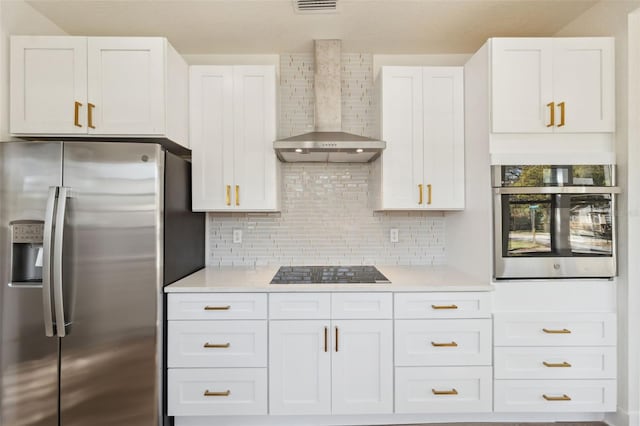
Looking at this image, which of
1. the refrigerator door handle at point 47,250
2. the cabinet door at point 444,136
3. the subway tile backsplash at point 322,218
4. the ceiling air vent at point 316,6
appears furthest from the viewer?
the subway tile backsplash at point 322,218

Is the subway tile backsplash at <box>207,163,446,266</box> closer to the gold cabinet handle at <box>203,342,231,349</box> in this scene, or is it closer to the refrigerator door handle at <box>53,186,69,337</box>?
the gold cabinet handle at <box>203,342,231,349</box>

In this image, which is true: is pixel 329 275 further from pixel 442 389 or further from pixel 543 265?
pixel 543 265

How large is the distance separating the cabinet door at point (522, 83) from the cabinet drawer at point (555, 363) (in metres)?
1.32

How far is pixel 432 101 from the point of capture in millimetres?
2449

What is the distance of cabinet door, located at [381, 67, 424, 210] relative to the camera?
2451 millimetres

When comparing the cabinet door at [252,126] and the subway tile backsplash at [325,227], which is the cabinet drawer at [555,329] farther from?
the cabinet door at [252,126]

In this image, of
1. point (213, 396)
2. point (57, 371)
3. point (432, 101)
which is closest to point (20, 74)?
point (57, 371)

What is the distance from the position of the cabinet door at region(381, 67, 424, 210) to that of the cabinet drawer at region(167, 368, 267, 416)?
151cm

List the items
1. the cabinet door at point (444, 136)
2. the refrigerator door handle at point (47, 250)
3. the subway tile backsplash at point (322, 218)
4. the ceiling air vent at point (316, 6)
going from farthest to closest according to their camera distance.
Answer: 1. the subway tile backsplash at point (322, 218)
2. the cabinet door at point (444, 136)
3. the ceiling air vent at point (316, 6)
4. the refrigerator door handle at point (47, 250)

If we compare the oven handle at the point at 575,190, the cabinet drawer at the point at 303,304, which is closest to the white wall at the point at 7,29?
the cabinet drawer at the point at 303,304

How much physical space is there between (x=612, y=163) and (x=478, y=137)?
76 cm

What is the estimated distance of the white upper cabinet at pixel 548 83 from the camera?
2090 mm

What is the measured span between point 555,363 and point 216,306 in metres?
2.03

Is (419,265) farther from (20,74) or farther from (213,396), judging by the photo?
(20,74)
